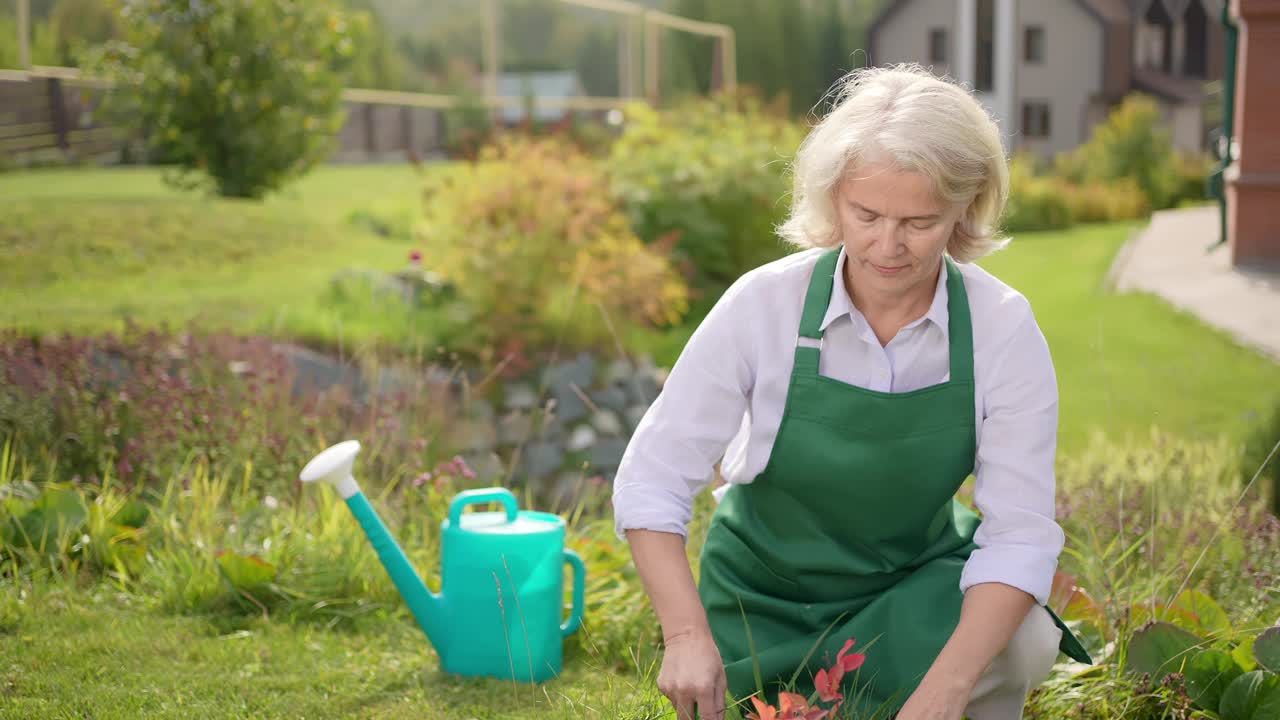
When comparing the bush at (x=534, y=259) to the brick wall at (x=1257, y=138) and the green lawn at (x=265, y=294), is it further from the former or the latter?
the brick wall at (x=1257, y=138)

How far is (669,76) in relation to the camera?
15.2m

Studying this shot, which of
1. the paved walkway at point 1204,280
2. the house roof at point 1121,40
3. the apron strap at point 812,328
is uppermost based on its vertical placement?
the house roof at point 1121,40

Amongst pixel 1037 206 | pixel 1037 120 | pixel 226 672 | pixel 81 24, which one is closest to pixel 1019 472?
pixel 226 672

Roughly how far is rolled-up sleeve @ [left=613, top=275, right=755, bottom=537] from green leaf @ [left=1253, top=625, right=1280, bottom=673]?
3.22 ft

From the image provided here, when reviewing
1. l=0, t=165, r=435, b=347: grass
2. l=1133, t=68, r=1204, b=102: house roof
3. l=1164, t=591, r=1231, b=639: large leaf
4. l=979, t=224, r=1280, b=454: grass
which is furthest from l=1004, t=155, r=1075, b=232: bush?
l=1164, t=591, r=1231, b=639: large leaf

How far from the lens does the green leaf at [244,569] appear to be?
2762mm

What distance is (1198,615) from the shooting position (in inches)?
91.3

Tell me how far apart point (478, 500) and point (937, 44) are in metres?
15.0

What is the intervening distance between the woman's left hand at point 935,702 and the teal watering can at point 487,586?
0.94 metres

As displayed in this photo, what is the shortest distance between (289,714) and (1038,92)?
52.5 ft

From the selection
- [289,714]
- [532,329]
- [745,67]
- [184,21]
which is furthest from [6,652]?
[745,67]

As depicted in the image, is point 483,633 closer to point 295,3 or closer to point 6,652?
point 6,652

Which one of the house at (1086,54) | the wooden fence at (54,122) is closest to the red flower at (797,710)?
the wooden fence at (54,122)

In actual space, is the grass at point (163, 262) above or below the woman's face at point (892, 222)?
below
